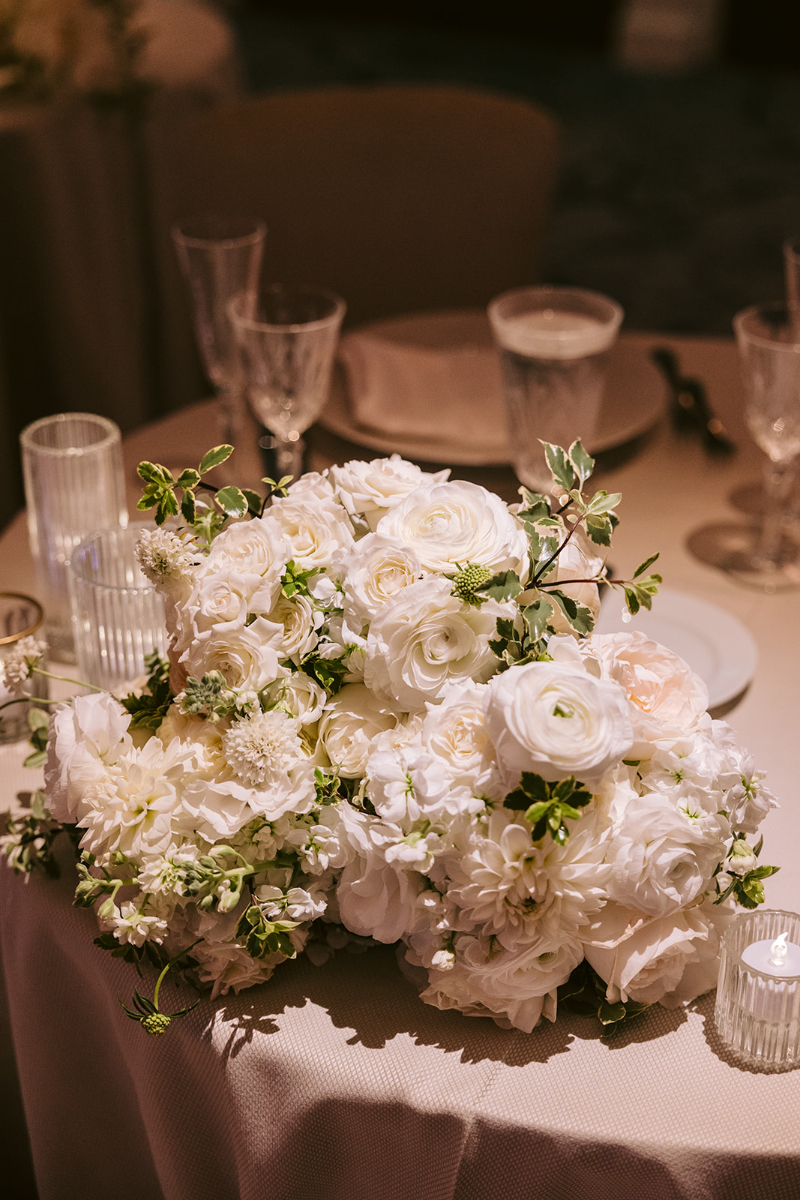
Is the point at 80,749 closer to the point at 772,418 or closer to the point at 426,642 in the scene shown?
the point at 426,642

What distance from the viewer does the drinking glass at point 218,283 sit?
4.60 feet

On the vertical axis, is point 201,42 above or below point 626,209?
above

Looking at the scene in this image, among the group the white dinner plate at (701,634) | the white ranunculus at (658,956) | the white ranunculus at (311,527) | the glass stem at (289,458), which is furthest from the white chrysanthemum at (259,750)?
the glass stem at (289,458)

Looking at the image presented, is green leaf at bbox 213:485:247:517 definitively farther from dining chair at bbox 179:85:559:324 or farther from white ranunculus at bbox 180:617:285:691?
dining chair at bbox 179:85:559:324

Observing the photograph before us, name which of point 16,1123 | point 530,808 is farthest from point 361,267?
point 530,808

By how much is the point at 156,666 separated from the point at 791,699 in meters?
0.55

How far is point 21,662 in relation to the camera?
883 millimetres

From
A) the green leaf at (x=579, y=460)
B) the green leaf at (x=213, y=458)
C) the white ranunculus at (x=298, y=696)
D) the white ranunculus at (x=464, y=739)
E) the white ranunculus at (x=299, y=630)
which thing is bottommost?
the white ranunculus at (x=298, y=696)

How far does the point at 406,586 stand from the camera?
73cm

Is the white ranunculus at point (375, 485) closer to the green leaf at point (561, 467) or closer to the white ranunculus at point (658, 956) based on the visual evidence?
the green leaf at point (561, 467)

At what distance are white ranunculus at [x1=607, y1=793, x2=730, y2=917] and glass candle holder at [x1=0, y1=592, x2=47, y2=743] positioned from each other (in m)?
0.53

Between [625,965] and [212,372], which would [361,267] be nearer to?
[212,372]

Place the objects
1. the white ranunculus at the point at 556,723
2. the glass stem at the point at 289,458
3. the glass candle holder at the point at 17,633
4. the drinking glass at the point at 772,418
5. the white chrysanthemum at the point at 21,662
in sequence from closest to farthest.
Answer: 1. the white ranunculus at the point at 556,723
2. the white chrysanthemum at the point at 21,662
3. the glass candle holder at the point at 17,633
4. the drinking glass at the point at 772,418
5. the glass stem at the point at 289,458

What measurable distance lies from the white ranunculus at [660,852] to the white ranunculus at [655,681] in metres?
0.05
